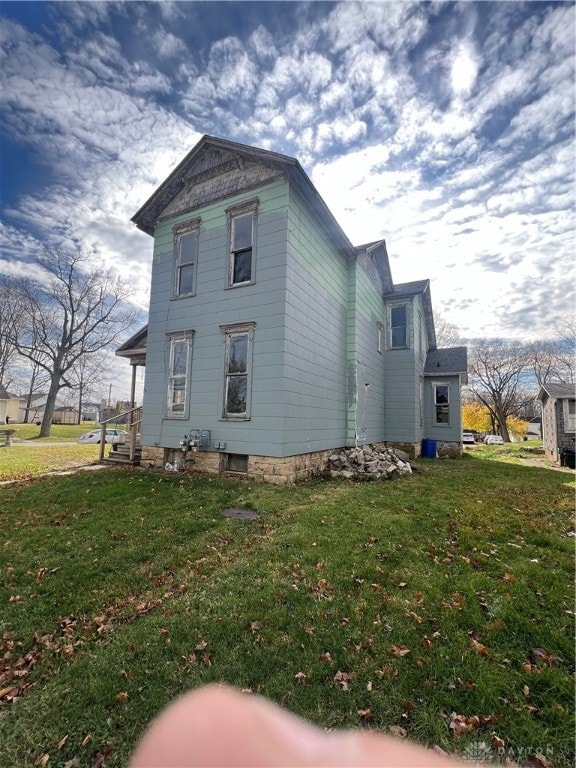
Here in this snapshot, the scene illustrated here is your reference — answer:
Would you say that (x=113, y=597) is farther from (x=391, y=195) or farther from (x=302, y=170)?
(x=391, y=195)

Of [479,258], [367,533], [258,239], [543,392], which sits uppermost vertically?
[479,258]

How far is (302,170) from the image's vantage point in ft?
26.2

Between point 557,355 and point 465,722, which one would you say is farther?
point 557,355

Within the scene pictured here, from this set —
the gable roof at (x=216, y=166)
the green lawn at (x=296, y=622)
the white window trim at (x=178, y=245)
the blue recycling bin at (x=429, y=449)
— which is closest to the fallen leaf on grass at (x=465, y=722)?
the green lawn at (x=296, y=622)

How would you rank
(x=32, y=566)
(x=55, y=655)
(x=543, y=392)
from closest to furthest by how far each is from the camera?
(x=55, y=655), (x=32, y=566), (x=543, y=392)

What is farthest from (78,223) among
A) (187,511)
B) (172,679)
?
(172,679)

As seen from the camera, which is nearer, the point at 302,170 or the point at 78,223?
the point at 302,170

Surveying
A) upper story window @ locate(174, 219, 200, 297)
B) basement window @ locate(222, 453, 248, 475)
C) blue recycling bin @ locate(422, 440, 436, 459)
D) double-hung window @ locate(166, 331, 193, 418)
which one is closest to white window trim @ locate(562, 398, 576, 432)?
blue recycling bin @ locate(422, 440, 436, 459)

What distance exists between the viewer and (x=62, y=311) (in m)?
27.2

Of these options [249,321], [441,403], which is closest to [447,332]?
[441,403]

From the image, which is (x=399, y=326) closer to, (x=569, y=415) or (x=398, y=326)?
(x=398, y=326)

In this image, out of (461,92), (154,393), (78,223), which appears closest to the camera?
(461,92)

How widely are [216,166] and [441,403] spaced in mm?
14054

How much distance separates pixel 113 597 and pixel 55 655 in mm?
786
